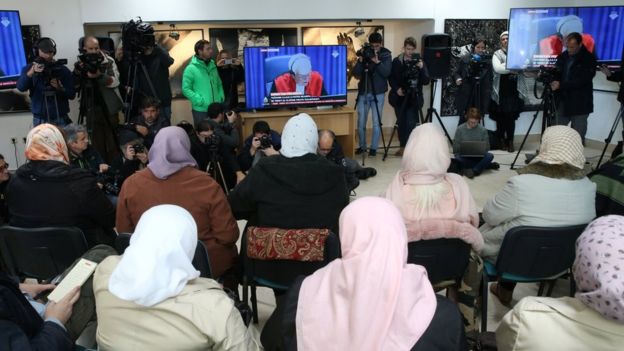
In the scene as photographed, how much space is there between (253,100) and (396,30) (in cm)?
262

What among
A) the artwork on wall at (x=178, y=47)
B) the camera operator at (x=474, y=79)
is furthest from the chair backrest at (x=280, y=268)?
the camera operator at (x=474, y=79)

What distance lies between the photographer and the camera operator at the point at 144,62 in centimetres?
460

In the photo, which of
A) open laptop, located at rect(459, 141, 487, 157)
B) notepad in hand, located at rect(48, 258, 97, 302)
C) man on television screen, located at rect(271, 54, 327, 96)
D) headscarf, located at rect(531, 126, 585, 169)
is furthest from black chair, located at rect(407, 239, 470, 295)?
man on television screen, located at rect(271, 54, 327, 96)

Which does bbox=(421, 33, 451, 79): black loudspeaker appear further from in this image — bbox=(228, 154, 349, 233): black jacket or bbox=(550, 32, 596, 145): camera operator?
bbox=(228, 154, 349, 233): black jacket

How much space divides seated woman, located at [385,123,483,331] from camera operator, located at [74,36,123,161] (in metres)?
3.29

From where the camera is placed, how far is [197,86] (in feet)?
17.2

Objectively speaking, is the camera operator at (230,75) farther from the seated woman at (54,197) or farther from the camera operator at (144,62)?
the seated woman at (54,197)

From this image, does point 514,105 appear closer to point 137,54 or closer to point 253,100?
point 253,100

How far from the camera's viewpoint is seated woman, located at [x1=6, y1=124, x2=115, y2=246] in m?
2.32

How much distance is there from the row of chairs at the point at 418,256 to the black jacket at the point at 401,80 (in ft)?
12.1

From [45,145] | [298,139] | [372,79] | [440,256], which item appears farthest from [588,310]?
[372,79]

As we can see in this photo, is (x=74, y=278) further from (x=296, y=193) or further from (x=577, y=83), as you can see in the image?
(x=577, y=83)

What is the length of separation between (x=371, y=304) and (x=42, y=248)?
1.74 metres

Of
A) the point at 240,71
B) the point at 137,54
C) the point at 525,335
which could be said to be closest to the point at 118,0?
the point at 137,54
